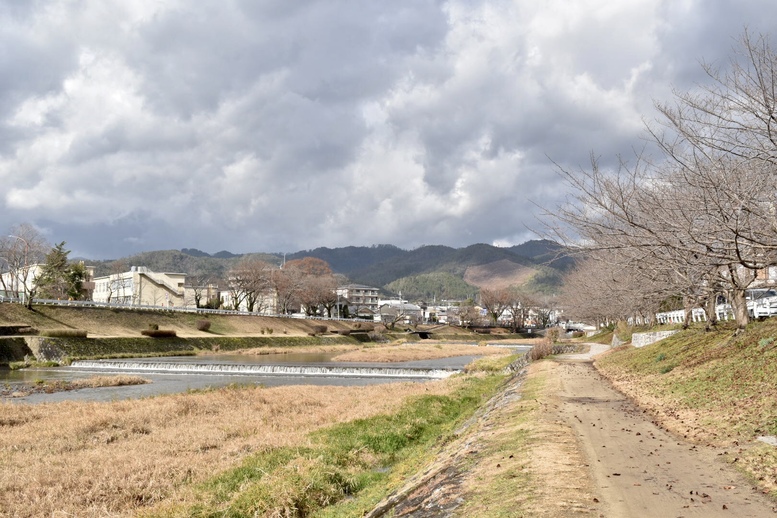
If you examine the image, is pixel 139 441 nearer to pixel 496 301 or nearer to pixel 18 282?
pixel 18 282

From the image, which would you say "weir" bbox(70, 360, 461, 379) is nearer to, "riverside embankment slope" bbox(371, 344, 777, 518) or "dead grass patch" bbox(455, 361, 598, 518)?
"dead grass patch" bbox(455, 361, 598, 518)

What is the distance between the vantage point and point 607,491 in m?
7.91

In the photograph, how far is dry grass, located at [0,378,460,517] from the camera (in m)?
10.9

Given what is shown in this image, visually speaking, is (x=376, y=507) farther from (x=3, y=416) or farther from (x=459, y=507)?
(x=3, y=416)

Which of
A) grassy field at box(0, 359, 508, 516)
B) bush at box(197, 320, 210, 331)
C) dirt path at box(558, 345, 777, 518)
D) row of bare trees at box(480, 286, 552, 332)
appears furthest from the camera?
row of bare trees at box(480, 286, 552, 332)

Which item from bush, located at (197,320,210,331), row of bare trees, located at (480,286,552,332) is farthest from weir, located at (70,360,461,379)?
row of bare trees, located at (480,286,552,332)

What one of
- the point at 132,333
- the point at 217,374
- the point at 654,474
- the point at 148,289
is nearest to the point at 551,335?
the point at 217,374

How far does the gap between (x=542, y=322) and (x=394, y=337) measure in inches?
3485

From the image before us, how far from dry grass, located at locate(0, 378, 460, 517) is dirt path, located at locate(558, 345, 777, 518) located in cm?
748

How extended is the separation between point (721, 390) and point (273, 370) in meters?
33.3

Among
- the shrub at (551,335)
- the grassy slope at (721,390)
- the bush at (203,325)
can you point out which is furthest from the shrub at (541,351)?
the bush at (203,325)

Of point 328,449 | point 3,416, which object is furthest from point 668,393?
point 3,416

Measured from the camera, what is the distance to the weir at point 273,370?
4175cm

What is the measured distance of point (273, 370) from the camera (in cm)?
4325
